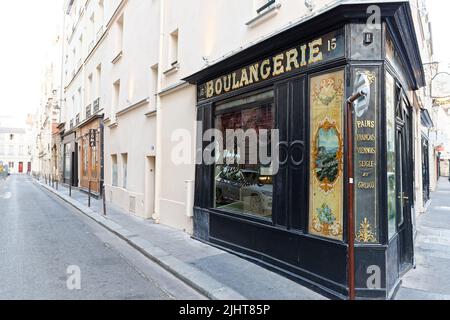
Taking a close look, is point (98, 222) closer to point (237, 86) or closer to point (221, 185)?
point (221, 185)

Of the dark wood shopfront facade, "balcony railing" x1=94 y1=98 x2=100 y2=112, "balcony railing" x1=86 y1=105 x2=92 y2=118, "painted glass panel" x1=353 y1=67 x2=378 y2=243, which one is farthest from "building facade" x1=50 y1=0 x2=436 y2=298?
"balcony railing" x1=86 y1=105 x2=92 y2=118

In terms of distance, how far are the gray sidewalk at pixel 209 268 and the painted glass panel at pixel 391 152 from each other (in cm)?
159

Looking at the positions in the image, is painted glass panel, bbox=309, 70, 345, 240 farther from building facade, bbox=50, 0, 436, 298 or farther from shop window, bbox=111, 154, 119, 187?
shop window, bbox=111, 154, 119, 187

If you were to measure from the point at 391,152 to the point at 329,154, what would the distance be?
0.98m

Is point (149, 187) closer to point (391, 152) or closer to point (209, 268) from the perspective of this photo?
point (209, 268)

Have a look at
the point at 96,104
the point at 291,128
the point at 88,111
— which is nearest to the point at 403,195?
the point at 291,128

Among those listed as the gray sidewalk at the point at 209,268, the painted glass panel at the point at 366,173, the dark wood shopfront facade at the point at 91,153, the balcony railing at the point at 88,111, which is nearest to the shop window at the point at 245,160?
the gray sidewalk at the point at 209,268

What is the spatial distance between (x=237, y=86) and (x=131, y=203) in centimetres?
738

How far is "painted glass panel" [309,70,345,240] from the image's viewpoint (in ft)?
16.4

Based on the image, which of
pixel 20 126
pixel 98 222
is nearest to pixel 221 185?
pixel 98 222

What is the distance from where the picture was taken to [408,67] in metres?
6.68

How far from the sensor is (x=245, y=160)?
7.30 m

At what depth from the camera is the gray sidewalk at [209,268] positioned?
499 centimetres

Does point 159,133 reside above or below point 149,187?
above
